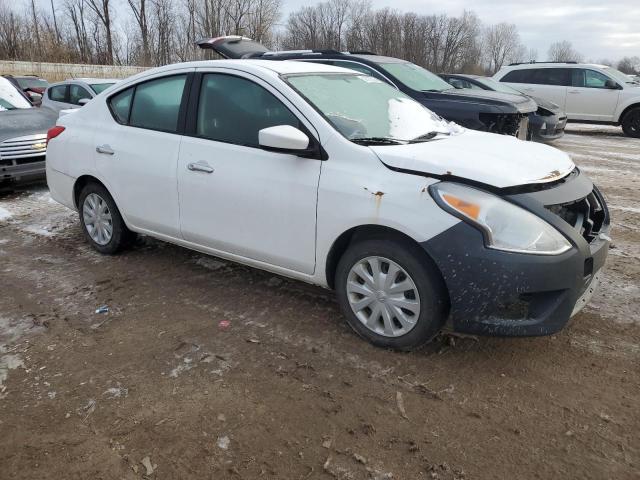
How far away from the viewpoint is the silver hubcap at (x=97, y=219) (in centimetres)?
483

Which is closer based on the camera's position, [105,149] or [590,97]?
[105,149]

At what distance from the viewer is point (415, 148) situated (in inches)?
128

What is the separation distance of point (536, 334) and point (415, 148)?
1268 mm

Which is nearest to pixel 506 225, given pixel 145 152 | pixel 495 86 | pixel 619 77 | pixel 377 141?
pixel 377 141

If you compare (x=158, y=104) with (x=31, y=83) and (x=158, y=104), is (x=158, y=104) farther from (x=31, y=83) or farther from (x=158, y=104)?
(x=31, y=83)

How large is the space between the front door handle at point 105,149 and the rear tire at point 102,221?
35cm

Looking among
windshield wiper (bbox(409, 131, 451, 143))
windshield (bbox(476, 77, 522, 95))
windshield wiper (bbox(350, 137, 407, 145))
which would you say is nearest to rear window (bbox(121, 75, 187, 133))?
windshield wiper (bbox(350, 137, 407, 145))

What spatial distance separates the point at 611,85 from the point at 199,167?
535 inches

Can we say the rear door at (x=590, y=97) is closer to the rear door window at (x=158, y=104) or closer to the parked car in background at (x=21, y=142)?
the parked car in background at (x=21, y=142)

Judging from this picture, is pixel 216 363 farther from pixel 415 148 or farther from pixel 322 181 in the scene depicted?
pixel 415 148

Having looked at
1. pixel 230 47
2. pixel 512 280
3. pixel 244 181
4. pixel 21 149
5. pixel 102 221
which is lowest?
pixel 102 221

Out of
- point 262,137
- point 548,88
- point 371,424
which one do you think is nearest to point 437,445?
point 371,424

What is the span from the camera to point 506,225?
2.80 meters

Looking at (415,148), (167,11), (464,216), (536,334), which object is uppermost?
(167,11)
